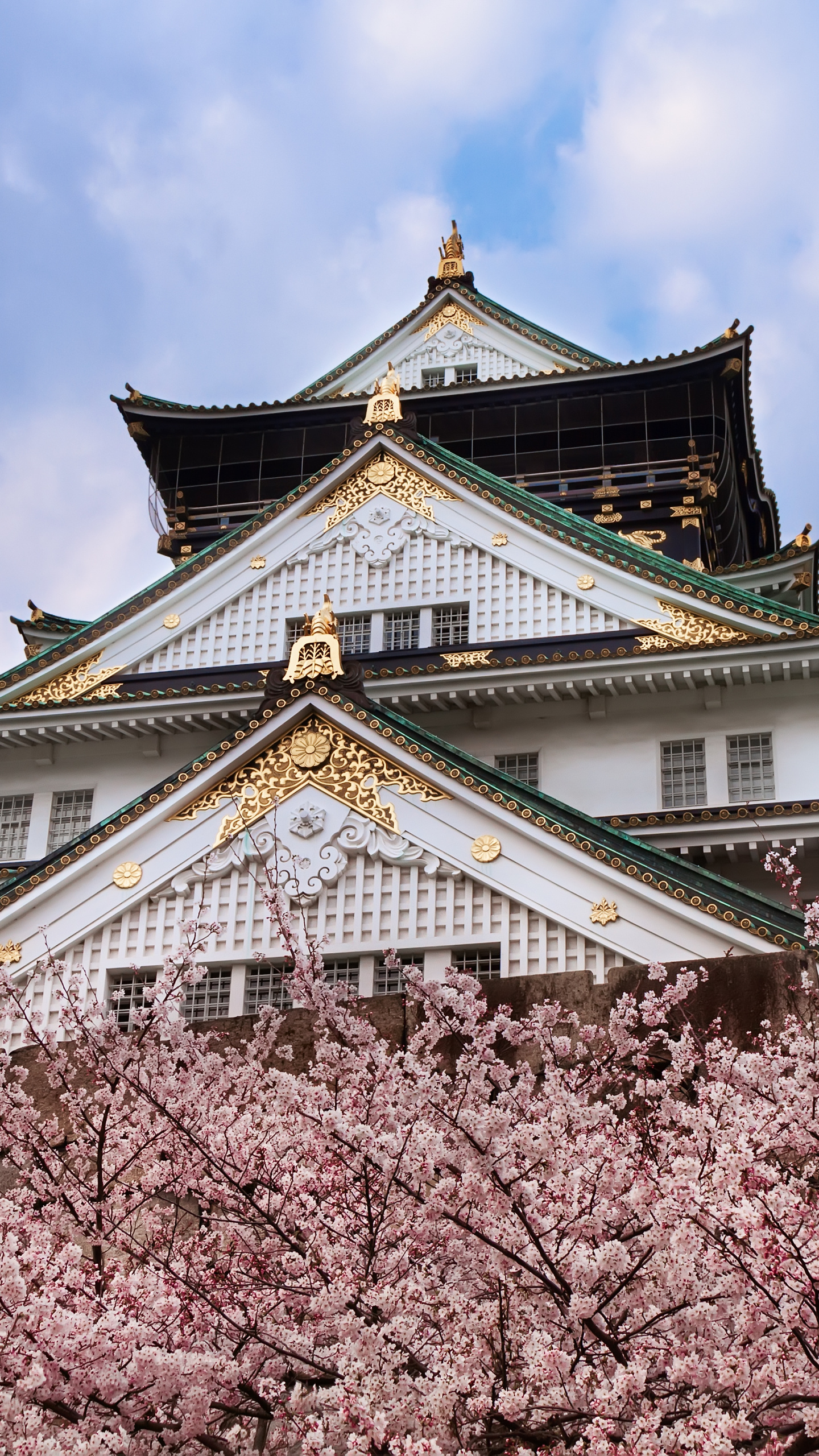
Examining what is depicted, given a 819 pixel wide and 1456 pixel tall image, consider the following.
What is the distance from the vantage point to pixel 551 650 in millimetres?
26594

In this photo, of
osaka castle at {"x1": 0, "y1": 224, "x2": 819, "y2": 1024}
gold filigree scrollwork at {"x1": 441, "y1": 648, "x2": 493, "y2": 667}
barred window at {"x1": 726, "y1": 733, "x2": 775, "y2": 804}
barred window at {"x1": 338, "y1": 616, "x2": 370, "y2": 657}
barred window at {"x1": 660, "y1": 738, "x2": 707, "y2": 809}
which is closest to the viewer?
osaka castle at {"x1": 0, "y1": 224, "x2": 819, "y2": 1024}

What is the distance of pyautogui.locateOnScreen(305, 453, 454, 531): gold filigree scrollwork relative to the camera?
95.3 feet

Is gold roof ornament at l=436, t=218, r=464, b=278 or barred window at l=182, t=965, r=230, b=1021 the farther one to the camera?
gold roof ornament at l=436, t=218, r=464, b=278

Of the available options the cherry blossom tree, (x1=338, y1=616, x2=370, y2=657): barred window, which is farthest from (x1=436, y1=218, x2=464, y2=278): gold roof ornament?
the cherry blossom tree

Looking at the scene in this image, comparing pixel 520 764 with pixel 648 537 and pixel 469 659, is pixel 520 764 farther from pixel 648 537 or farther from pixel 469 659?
pixel 648 537

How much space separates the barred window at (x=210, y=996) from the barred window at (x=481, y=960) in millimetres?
2742

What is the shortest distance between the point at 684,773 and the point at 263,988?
9.06 m

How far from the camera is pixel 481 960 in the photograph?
18266mm

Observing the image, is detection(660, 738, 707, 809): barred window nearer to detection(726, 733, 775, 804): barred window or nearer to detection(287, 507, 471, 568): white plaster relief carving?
detection(726, 733, 775, 804): barred window

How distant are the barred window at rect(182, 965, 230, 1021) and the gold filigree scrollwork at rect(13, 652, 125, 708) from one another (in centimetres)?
915

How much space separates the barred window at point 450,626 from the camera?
2792 cm

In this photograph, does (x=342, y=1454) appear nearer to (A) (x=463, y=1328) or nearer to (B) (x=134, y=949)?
(A) (x=463, y=1328)

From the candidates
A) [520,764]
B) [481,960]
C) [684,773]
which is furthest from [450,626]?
[481,960]

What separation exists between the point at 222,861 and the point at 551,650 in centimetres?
881
